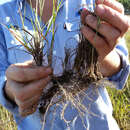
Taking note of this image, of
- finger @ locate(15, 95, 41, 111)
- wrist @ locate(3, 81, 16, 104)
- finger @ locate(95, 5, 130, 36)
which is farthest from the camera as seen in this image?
wrist @ locate(3, 81, 16, 104)

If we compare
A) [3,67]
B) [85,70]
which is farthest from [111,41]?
[3,67]

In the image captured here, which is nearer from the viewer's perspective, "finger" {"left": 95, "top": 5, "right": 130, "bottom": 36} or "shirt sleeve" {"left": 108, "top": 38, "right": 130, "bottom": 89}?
"finger" {"left": 95, "top": 5, "right": 130, "bottom": 36}

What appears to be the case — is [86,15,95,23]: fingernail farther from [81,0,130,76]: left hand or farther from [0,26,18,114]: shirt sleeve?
[0,26,18,114]: shirt sleeve

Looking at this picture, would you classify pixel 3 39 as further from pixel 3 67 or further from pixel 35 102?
pixel 35 102

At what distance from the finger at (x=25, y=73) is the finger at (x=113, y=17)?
0.30 metres

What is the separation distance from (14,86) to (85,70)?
0.31 metres

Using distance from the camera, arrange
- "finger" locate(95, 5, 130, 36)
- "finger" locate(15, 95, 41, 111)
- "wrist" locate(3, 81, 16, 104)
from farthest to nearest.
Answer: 1. "wrist" locate(3, 81, 16, 104)
2. "finger" locate(15, 95, 41, 111)
3. "finger" locate(95, 5, 130, 36)

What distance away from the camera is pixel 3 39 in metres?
0.90

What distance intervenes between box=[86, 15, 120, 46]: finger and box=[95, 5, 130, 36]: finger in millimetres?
19

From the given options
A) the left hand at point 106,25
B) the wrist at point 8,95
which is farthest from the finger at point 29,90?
the left hand at point 106,25

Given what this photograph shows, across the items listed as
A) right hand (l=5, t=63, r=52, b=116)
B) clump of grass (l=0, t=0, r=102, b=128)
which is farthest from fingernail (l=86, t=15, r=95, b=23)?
right hand (l=5, t=63, r=52, b=116)

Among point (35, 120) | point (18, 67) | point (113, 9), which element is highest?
point (113, 9)

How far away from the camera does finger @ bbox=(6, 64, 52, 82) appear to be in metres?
0.60

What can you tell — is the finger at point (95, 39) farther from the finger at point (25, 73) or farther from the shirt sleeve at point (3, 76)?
the shirt sleeve at point (3, 76)
